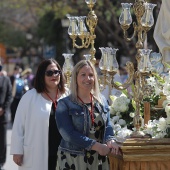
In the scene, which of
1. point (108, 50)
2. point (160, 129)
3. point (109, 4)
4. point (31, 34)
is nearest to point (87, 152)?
point (160, 129)

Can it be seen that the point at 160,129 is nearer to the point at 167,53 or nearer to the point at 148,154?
the point at 148,154

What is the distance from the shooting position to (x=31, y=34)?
50.4 m

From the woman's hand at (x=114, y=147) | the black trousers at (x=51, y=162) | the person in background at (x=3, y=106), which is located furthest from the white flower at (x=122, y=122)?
the person in background at (x=3, y=106)

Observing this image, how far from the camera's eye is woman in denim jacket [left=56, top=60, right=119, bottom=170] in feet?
20.5

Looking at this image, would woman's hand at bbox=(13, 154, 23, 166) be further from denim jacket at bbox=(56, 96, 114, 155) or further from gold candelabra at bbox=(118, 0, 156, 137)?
gold candelabra at bbox=(118, 0, 156, 137)

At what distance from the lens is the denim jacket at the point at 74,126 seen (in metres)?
6.21

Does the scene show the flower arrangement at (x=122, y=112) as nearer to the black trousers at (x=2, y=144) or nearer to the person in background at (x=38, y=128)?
the person in background at (x=38, y=128)

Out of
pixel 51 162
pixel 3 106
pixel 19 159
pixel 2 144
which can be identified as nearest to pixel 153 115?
pixel 51 162

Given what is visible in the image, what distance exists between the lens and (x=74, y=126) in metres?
6.34

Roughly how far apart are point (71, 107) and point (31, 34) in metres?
44.3

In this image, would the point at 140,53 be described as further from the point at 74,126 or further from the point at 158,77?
the point at 74,126

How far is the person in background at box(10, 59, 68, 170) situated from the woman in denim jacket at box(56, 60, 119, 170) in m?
0.97

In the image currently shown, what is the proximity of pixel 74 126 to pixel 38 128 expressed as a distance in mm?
1219

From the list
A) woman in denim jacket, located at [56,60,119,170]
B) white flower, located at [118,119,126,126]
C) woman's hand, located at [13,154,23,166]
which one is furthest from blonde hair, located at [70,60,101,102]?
woman's hand, located at [13,154,23,166]
